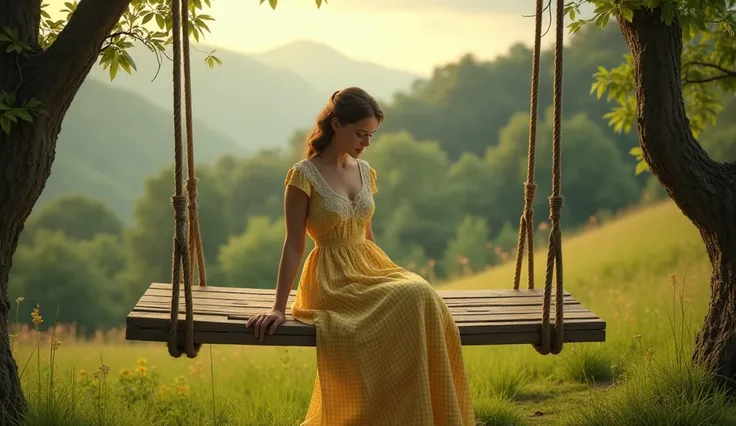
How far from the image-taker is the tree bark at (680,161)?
137 inches

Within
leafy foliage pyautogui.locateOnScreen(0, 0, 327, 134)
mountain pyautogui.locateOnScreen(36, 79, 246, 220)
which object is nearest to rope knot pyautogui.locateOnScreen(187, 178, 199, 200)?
leafy foliage pyautogui.locateOnScreen(0, 0, 327, 134)

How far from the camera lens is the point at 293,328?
109 inches

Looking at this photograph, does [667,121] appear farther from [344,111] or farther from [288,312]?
[288,312]

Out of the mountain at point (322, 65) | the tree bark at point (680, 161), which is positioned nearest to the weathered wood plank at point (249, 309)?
the tree bark at point (680, 161)

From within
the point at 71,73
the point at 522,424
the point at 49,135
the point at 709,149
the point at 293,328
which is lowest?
the point at 522,424

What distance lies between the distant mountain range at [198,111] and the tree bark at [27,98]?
1787cm

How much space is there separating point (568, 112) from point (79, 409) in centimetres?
2360

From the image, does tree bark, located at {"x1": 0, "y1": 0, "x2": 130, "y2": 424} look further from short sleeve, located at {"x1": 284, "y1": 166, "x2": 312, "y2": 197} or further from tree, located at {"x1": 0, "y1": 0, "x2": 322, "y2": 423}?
short sleeve, located at {"x1": 284, "y1": 166, "x2": 312, "y2": 197}

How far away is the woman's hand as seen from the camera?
2.76 meters

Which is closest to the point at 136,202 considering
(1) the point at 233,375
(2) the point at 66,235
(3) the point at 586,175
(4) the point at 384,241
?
(2) the point at 66,235

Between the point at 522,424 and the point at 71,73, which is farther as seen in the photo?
the point at 522,424

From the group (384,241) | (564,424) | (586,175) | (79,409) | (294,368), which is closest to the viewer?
(79,409)

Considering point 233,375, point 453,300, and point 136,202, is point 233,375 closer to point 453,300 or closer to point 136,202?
point 453,300

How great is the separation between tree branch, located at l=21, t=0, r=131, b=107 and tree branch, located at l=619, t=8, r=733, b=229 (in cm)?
212
